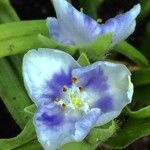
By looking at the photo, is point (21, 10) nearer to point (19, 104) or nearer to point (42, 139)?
point (19, 104)

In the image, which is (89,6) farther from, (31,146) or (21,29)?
(31,146)

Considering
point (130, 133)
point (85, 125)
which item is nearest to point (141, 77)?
point (130, 133)

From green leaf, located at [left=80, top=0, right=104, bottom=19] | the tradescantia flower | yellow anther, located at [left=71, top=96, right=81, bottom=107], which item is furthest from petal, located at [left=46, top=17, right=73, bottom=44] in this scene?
green leaf, located at [left=80, top=0, right=104, bottom=19]

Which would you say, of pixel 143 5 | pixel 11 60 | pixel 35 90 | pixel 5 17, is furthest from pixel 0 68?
pixel 143 5

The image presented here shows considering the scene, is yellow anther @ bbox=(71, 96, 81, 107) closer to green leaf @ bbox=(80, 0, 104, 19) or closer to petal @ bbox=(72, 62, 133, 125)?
petal @ bbox=(72, 62, 133, 125)

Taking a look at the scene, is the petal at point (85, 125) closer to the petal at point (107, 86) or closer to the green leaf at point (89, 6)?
the petal at point (107, 86)
